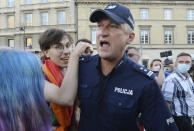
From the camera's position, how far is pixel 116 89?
187 cm

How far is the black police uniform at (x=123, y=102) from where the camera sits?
1796mm

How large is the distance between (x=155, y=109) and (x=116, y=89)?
13.7 inches

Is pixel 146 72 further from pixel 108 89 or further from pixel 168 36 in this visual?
pixel 168 36

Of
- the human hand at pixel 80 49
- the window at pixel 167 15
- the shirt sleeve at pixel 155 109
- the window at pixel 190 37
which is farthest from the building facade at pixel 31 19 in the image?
the shirt sleeve at pixel 155 109

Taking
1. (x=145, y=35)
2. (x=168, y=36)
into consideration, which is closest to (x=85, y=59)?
(x=145, y=35)

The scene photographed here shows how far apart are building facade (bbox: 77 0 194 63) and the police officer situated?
92.9ft

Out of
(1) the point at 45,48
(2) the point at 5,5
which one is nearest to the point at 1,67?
(1) the point at 45,48

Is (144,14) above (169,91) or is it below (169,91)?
above

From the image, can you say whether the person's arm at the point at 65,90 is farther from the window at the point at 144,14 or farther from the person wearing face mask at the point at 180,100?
the window at the point at 144,14

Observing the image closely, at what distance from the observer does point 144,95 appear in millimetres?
1793

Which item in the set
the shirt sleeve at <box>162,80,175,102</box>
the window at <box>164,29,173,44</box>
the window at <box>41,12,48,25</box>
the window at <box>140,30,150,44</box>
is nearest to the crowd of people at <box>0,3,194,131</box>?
the shirt sleeve at <box>162,80,175,102</box>

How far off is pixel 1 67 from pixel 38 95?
0.84 ft

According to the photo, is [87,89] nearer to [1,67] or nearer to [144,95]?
[144,95]

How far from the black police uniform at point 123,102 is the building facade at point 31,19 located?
96.1ft
